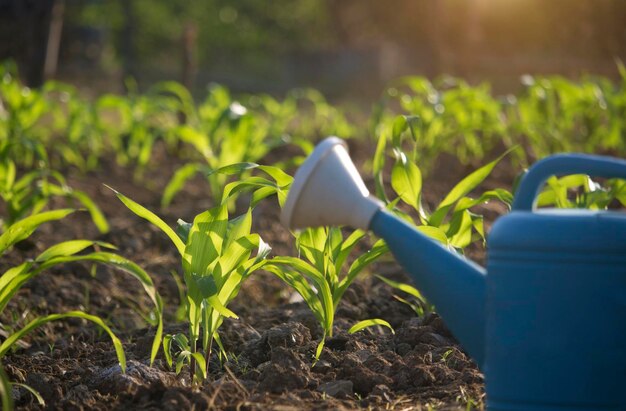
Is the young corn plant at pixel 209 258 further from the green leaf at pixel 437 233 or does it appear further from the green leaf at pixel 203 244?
the green leaf at pixel 437 233

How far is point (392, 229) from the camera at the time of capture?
1.32 m

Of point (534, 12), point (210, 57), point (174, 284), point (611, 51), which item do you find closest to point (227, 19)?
point (210, 57)

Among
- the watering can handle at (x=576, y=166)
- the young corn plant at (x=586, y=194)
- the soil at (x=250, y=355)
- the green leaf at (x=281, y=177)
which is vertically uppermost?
the watering can handle at (x=576, y=166)

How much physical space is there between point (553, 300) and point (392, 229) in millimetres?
247

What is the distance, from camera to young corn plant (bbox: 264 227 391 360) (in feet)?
5.53

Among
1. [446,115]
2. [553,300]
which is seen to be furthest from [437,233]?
[446,115]

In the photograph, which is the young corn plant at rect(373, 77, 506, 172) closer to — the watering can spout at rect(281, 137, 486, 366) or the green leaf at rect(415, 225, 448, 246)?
the green leaf at rect(415, 225, 448, 246)

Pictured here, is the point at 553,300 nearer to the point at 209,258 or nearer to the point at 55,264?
the point at 209,258

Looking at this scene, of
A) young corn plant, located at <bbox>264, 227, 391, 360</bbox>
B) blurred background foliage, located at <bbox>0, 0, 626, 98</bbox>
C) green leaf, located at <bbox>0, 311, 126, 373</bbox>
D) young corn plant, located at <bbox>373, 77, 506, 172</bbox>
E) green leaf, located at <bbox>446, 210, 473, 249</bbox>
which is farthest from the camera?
blurred background foliage, located at <bbox>0, 0, 626, 98</bbox>

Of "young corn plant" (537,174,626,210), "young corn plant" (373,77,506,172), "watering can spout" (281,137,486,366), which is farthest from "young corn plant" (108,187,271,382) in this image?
"young corn plant" (373,77,506,172)

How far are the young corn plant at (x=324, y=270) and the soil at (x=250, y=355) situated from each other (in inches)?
3.1

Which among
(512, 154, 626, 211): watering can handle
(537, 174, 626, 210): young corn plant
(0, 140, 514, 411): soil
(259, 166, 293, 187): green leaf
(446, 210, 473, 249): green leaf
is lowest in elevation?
(0, 140, 514, 411): soil

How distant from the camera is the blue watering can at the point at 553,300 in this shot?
119 centimetres

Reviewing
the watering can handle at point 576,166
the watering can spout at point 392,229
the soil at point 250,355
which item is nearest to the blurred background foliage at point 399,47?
the soil at point 250,355
